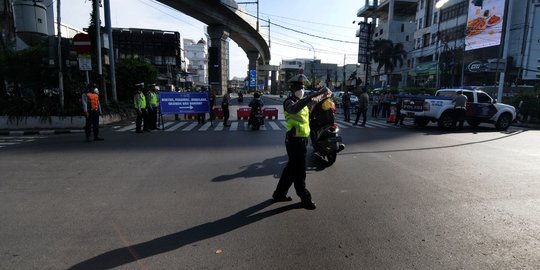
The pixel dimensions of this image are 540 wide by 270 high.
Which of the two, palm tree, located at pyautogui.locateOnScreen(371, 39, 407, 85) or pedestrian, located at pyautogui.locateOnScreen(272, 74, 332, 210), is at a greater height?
palm tree, located at pyautogui.locateOnScreen(371, 39, 407, 85)

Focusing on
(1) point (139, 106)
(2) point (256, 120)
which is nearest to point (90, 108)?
(1) point (139, 106)

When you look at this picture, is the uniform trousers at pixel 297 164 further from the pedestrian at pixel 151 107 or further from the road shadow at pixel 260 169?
the pedestrian at pixel 151 107

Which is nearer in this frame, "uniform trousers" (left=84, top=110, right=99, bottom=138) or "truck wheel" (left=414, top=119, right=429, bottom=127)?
"uniform trousers" (left=84, top=110, right=99, bottom=138)

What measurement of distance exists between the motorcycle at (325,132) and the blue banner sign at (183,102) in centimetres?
921

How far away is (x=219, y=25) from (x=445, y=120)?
35018mm

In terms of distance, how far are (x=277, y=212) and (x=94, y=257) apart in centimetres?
229

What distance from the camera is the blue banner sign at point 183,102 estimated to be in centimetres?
1521

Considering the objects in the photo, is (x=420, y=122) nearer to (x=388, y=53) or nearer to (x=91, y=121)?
(x=91, y=121)

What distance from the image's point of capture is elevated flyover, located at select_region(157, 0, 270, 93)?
117ft

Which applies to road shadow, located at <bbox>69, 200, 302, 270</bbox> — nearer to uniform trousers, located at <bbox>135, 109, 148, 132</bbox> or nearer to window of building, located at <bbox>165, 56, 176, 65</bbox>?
uniform trousers, located at <bbox>135, 109, 148, 132</bbox>

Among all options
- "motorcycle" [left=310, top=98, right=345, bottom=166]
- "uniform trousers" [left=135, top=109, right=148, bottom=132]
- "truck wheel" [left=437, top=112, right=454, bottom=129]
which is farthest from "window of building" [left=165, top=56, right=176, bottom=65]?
"motorcycle" [left=310, top=98, right=345, bottom=166]

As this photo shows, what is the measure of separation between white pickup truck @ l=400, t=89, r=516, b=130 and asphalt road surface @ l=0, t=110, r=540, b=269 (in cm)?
611

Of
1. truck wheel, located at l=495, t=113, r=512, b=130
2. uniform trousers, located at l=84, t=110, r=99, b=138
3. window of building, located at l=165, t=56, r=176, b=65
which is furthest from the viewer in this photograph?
window of building, located at l=165, t=56, r=176, b=65

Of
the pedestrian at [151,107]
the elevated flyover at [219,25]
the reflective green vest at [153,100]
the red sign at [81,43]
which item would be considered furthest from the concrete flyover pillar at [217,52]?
the pedestrian at [151,107]
